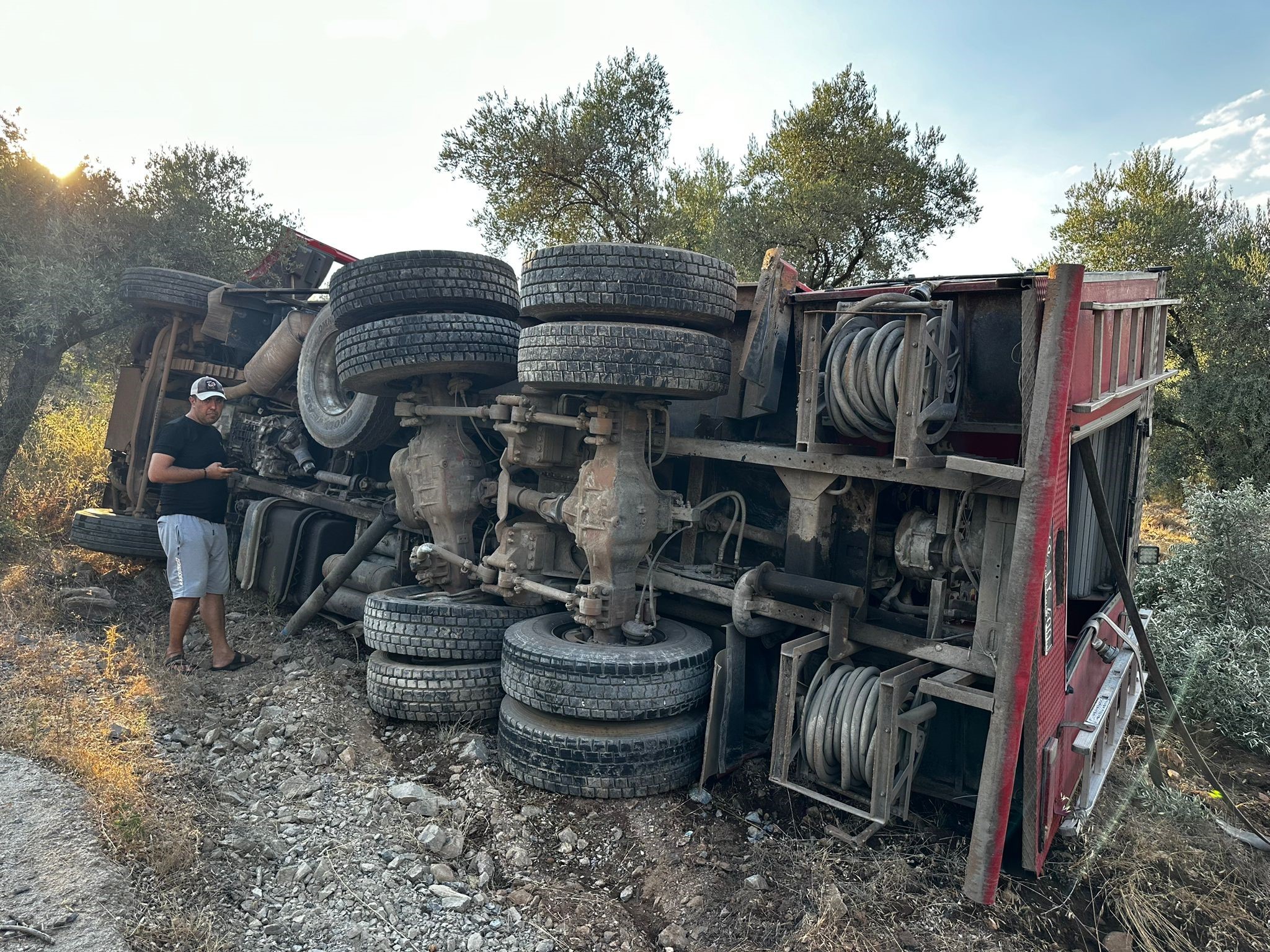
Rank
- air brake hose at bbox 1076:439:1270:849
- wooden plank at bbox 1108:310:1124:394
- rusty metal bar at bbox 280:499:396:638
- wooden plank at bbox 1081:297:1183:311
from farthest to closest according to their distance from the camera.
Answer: rusty metal bar at bbox 280:499:396:638 < air brake hose at bbox 1076:439:1270:849 < wooden plank at bbox 1108:310:1124:394 < wooden plank at bbox 1081:297:1183:311

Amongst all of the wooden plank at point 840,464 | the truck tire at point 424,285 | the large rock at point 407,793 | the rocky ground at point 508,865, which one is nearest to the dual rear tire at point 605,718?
the rocky ground at point 508,865

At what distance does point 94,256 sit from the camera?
8.90 m

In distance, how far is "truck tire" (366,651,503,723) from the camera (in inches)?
185

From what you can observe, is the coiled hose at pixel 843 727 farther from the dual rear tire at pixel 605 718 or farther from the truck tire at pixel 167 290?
the truck tire at pixel 167 290

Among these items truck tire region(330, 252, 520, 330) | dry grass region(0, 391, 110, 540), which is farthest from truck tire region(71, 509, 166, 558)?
truck tire region(330, 252, 520, 330)

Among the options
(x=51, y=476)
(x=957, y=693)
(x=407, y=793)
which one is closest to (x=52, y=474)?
(x=51, y=476)

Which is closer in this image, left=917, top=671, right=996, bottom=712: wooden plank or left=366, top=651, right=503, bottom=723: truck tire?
left=917, top=671, right=996, bottom=712: wooden plank

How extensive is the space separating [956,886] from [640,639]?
74.3 inches

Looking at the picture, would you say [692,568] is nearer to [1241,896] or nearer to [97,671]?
[1241,896]

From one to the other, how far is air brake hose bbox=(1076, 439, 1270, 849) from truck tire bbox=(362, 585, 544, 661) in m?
3.18

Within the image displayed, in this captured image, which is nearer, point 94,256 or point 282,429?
point 282,429

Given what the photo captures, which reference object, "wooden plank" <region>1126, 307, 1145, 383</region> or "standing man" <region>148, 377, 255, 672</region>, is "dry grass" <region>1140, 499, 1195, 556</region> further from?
"standing man" <region>148, 377, 255, 672</region>

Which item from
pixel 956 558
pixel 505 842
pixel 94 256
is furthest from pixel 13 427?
pixel 956 558

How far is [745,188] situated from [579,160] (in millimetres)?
4128
